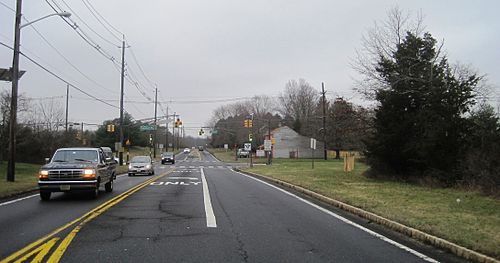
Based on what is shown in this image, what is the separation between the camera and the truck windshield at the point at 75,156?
1641 cm

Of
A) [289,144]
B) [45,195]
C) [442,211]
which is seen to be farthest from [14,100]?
[289,144]

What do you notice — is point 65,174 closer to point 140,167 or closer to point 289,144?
point 140,167

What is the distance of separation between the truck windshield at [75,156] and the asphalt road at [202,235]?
2369mm

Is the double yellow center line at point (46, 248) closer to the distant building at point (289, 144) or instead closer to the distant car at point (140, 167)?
the distant car at point (140, 167)

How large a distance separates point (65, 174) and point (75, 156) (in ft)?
5.33

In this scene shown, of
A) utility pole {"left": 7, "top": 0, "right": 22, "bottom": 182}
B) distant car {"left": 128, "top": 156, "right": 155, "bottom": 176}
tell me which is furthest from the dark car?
distant car {"left": 128, "top": 156, "right": 155, "bottom": 176}

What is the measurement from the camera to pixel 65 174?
1509 cm

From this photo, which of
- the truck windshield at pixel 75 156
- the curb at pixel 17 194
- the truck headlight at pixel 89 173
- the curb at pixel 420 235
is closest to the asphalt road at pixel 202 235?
the curb at pixel 420 235

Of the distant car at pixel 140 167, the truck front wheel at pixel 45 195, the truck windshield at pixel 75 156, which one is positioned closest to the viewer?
the truck front wheel at pixel 45 195

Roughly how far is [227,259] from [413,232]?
428cm

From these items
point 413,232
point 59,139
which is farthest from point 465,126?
point 59,139

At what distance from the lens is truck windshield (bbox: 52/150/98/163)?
16406 millimetres

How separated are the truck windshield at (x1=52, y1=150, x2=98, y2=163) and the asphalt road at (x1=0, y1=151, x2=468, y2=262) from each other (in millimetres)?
2369

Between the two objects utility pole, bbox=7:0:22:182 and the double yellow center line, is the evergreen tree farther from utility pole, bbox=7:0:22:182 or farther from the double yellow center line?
utility pole, bbox=7:0:22:182
